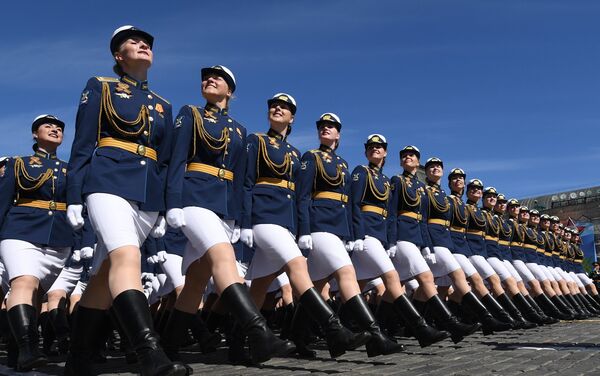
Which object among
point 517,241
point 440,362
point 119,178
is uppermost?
point 517,241

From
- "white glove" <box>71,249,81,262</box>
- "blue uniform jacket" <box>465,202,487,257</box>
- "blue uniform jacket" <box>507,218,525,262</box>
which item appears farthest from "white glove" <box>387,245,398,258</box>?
"blue uniform jacket" <box>507,218,525,262</box>

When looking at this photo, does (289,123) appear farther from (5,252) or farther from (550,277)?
(550,277)

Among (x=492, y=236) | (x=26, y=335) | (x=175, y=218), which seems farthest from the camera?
(x=492, y=236)

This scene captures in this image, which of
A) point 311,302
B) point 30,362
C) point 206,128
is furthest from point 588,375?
point 30,362

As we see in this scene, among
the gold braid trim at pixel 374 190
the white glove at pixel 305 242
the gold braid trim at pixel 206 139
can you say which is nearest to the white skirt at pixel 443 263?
the gold braid trim at pixel 374 190

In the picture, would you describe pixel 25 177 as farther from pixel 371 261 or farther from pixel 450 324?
pixel 450 324

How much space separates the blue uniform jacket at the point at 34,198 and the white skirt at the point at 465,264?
5.22 meters

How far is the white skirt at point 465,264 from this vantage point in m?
9.18

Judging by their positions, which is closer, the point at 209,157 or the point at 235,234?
the point at 209,157

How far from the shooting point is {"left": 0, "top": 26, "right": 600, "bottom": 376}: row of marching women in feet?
14.3

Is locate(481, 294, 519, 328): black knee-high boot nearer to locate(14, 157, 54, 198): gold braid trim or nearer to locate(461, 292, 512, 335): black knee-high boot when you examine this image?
locate(461, 292, 512, 335): black knee-high boot

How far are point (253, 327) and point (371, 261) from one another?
279cm

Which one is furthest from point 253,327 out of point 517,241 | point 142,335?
point 517,241

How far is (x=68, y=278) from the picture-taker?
307 inches
